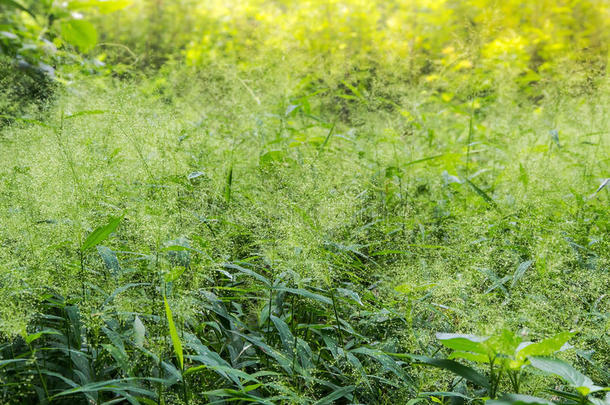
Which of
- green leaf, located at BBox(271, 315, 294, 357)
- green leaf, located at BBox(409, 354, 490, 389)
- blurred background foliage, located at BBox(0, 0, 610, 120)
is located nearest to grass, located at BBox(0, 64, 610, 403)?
green leaf, located at BBox(271, 315, 294, 357)

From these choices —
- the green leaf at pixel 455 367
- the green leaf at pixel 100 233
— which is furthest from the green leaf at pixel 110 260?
the green leaf at pixel 455 367

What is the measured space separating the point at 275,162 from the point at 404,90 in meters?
1.45

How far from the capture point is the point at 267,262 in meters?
1.63

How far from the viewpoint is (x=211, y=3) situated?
21.7 ft

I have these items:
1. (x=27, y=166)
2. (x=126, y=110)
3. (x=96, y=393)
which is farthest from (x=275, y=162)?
(x=96, y=393)

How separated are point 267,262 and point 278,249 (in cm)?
7

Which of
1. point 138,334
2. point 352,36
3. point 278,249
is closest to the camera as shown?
point 138,334

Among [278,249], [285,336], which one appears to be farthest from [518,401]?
[278,249]

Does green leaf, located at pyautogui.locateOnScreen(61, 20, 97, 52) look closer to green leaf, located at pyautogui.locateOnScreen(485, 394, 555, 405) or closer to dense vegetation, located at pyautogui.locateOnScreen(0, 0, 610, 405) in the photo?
dense vegetation, located at pyautogui.locateOnScreen(0, 0, 610, 405)

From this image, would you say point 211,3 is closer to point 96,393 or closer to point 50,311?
point 50,311

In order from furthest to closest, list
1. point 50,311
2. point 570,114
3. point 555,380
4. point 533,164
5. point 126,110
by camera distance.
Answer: point 570,114, point 533,164, point 126,110, point 50,311, point 555,380

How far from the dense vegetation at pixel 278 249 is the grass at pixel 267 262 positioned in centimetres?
1

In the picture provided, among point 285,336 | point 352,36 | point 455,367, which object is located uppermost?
point 352,36

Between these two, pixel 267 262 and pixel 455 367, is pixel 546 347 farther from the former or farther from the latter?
pixel 267 262
